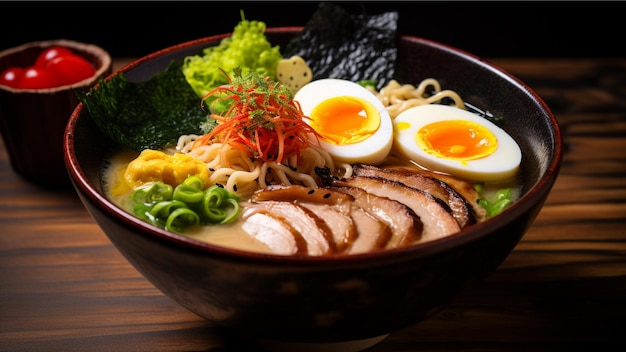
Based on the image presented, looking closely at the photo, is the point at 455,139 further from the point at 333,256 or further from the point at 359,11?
the point at 359,11

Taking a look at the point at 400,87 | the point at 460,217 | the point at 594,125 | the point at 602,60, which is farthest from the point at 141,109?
the point at 602,60

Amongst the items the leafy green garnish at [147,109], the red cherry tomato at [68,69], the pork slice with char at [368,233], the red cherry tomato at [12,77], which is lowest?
the red cherry tomato at [12,77]

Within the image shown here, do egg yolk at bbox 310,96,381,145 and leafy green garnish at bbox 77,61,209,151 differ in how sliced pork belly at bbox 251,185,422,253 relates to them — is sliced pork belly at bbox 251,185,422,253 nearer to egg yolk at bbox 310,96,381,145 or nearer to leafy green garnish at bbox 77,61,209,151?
egg yolk at bbox 310,96,381,145

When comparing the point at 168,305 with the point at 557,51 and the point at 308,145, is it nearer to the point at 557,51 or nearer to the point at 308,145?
the point at 308,145

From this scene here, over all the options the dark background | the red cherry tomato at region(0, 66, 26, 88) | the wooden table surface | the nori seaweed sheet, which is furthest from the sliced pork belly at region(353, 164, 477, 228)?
the dark background

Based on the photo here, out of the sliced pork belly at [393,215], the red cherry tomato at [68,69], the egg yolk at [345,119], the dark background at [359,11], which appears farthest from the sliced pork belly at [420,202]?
the dark background at [359,11]

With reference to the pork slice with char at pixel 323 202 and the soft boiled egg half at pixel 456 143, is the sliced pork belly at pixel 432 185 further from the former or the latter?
the pork slice with char at pixel 323 202
